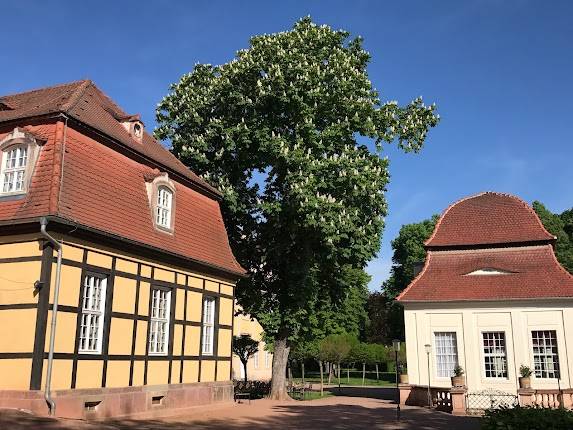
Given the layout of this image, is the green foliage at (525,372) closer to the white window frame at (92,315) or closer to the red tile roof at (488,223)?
the red tile roof at (488,223)

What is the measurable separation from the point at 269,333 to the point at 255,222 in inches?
196

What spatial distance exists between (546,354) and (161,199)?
1653 centimetres

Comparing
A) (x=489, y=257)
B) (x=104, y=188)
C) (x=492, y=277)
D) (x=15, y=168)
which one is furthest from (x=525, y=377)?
(x=15, y=168)

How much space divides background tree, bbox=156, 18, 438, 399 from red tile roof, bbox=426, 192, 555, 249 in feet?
15.1

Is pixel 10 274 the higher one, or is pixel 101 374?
pixel 10 274

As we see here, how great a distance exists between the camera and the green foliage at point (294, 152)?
74.1 ft

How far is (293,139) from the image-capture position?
23.7m

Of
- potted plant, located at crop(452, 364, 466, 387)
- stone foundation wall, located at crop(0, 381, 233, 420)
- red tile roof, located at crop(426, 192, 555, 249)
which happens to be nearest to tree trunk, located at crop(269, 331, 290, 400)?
stone foundation wall, located at crop(0, 381, 233, 420)

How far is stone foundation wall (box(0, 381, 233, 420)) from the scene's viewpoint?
12812mm

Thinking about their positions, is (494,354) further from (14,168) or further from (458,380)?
(14,168)

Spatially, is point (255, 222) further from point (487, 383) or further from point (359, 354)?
point (359, 354)

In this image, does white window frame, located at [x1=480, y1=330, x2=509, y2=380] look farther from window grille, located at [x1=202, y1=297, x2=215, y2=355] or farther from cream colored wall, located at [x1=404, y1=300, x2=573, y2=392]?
window grille, located at [x1=202, y1=297, x2=215, y2=355]

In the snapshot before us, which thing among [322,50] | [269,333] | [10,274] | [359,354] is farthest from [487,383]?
[359,354]

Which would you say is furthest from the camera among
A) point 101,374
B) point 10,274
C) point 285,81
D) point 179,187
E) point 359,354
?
point 359,354
